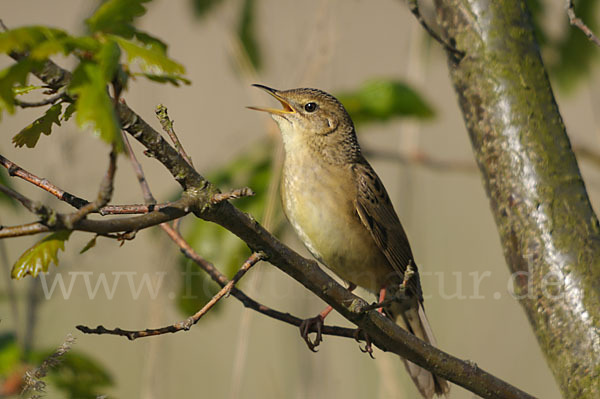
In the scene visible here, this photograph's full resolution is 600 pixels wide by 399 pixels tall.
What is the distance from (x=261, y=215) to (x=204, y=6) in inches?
43.1

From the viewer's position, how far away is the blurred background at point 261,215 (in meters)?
3.37

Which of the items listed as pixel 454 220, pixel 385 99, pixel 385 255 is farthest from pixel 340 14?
pixel 454 220

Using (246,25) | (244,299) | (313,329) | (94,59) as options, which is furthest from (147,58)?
(246,25)

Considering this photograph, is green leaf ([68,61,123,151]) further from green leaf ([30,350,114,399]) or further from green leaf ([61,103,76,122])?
green leaf ([30,350,114,399])

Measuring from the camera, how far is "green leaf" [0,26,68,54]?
1.12 meters

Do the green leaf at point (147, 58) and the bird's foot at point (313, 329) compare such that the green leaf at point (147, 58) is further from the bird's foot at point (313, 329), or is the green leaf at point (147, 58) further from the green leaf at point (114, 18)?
the bird's foot at point (313, 329)

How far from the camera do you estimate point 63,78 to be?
4.46 ft

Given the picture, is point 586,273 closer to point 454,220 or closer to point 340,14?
point 340,14

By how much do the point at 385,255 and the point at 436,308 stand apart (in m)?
1.65

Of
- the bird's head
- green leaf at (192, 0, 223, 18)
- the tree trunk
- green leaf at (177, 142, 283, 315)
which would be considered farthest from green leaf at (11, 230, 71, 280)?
green leaf at (192, 0, 223, 18)

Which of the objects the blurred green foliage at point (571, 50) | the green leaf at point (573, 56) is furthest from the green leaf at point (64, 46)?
the green leaf at point (573, 56)

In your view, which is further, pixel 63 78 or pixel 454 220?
pixel 454 220

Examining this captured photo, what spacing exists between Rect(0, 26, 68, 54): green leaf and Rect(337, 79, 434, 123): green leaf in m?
2.26

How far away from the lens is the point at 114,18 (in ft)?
4.47
